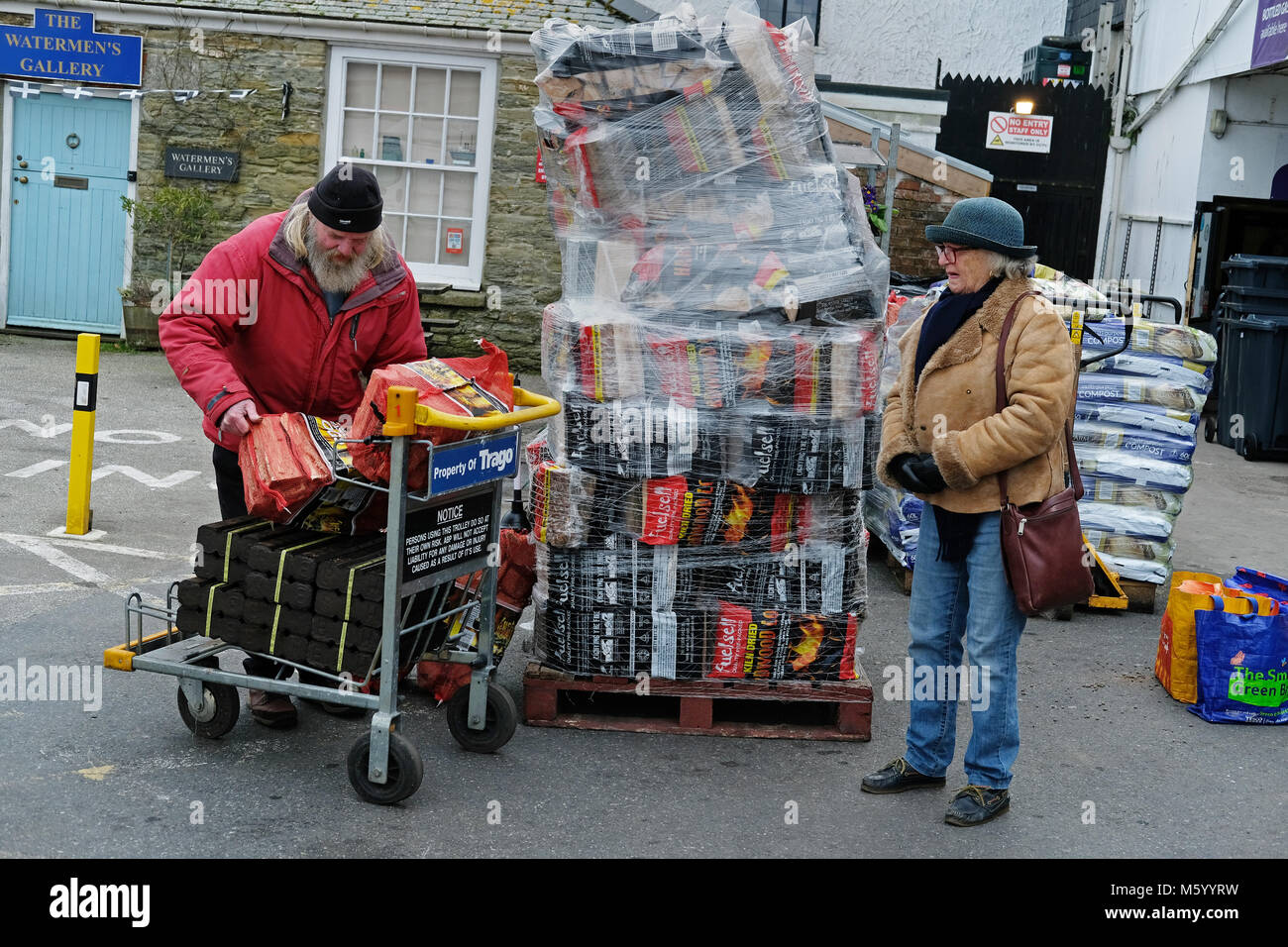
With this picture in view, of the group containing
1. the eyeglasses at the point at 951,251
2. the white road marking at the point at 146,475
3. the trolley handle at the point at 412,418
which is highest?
the eyeglasses at the point at 951,251

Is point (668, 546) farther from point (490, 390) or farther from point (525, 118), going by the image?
point (525, 118)

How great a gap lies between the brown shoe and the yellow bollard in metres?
2.69

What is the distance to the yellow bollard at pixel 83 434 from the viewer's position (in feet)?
22.6

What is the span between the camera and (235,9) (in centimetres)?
1295

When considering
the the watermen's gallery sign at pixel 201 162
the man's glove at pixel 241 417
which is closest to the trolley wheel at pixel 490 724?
the man's glove at pixel 241 417

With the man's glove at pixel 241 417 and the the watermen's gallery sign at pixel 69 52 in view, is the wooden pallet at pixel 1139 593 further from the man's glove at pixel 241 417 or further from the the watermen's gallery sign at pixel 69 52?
the the watermen's gallery sign at pixel 69 52

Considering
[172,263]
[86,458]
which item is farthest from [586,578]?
[172,263]

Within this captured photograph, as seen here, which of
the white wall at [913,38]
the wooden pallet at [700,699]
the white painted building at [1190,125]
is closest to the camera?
the wooden pallet at [700,699]

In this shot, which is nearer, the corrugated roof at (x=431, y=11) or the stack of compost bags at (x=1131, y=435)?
the stack of compost bags at (x=1131, y=435)

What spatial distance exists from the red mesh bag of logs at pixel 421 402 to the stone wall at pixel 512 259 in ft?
29.0

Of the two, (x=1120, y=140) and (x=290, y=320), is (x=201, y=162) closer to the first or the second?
(x=290, y=320)

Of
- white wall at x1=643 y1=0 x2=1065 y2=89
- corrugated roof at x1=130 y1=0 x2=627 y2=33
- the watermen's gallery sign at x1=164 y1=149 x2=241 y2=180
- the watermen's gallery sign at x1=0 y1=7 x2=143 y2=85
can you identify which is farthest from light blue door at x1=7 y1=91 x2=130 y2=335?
white wall at x1=643 y1=0 x2=1065 y2=89

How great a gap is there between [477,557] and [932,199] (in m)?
9.98

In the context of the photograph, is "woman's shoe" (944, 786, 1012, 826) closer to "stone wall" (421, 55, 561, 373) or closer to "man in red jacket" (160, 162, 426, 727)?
"man in red jacket" (160, 162, 426, 727)
